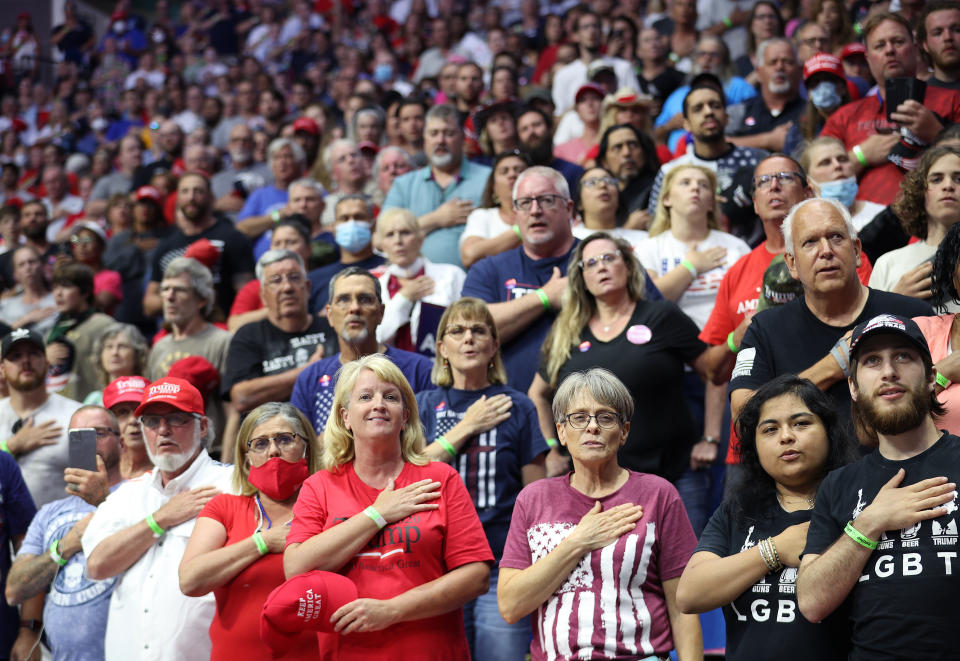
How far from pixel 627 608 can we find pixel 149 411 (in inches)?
92.8

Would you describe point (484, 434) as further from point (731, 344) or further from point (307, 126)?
point (307, 126)

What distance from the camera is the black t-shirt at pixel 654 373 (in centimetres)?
477

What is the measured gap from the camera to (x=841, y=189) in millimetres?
5680

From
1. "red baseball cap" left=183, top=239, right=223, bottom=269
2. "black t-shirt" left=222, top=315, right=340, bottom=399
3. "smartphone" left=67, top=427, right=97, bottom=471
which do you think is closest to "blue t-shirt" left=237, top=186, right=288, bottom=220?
"red baseball cap" left=183, top=239, right=223, bottom=269

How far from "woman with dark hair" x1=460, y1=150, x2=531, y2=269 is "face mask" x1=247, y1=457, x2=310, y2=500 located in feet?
8.00

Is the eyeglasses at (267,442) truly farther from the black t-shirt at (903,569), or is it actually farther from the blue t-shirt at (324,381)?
the black t-shirt at (903,569)

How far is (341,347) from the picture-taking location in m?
5.51

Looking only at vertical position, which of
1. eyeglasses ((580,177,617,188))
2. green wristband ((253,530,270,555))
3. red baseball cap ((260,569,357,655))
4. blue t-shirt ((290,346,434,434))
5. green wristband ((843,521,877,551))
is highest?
eyeglasses ((580,177,617,188))

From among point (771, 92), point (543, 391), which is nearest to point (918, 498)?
point (543, 391)

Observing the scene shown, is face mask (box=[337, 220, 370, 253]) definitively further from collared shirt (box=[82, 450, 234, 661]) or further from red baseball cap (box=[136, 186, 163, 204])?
red baseball cap (box=[136, 186, 163, 204])

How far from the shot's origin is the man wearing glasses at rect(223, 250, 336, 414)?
5855mm

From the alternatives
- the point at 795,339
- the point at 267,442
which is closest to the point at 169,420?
the point at 267,442

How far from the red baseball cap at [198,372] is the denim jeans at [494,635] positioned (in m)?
2.51

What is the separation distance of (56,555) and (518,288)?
8.38ft
